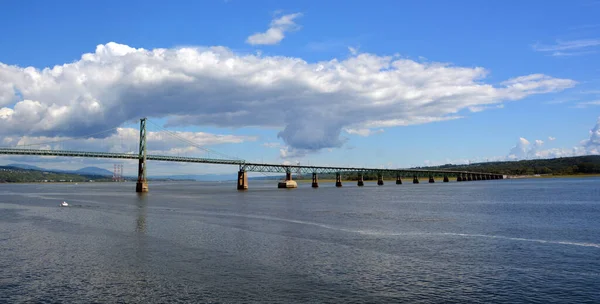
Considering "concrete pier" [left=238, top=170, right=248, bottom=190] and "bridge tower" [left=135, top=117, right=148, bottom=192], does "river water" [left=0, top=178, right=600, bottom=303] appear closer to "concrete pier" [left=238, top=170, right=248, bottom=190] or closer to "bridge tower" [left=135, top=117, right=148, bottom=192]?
"bridge tower" [left=135, top=117, right=148, bottom=192]

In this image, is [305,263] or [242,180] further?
[242,180]

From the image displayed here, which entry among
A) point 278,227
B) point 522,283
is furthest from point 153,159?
point 522,283

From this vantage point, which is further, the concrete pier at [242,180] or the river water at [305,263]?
the concrete pier at [242,180]

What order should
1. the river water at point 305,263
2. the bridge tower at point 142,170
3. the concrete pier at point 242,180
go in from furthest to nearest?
the concrete pier at point 242,180 < the bridge tower at point 142,170 < the river water at point 305,263

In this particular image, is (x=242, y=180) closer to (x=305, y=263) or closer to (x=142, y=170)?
(x=142, y=170)

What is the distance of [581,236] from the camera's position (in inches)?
1585

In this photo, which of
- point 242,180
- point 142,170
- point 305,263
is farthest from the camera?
point 242,180

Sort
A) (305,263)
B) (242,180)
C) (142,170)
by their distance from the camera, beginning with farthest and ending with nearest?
(242,180)
(142,170)
(305,263)

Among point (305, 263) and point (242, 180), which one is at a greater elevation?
point (242, 180)

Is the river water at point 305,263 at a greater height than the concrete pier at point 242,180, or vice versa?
the concrete pier at point 242,180

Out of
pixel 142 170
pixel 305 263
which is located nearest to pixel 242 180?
pixel 142 170

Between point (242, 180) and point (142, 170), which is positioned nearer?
point (142, 170)

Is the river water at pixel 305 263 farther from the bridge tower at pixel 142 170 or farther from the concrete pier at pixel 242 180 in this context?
the concrete pier at pixel 242 180

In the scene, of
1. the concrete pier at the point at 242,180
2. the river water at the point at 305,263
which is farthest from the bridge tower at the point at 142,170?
the river water at the point at 305,263
